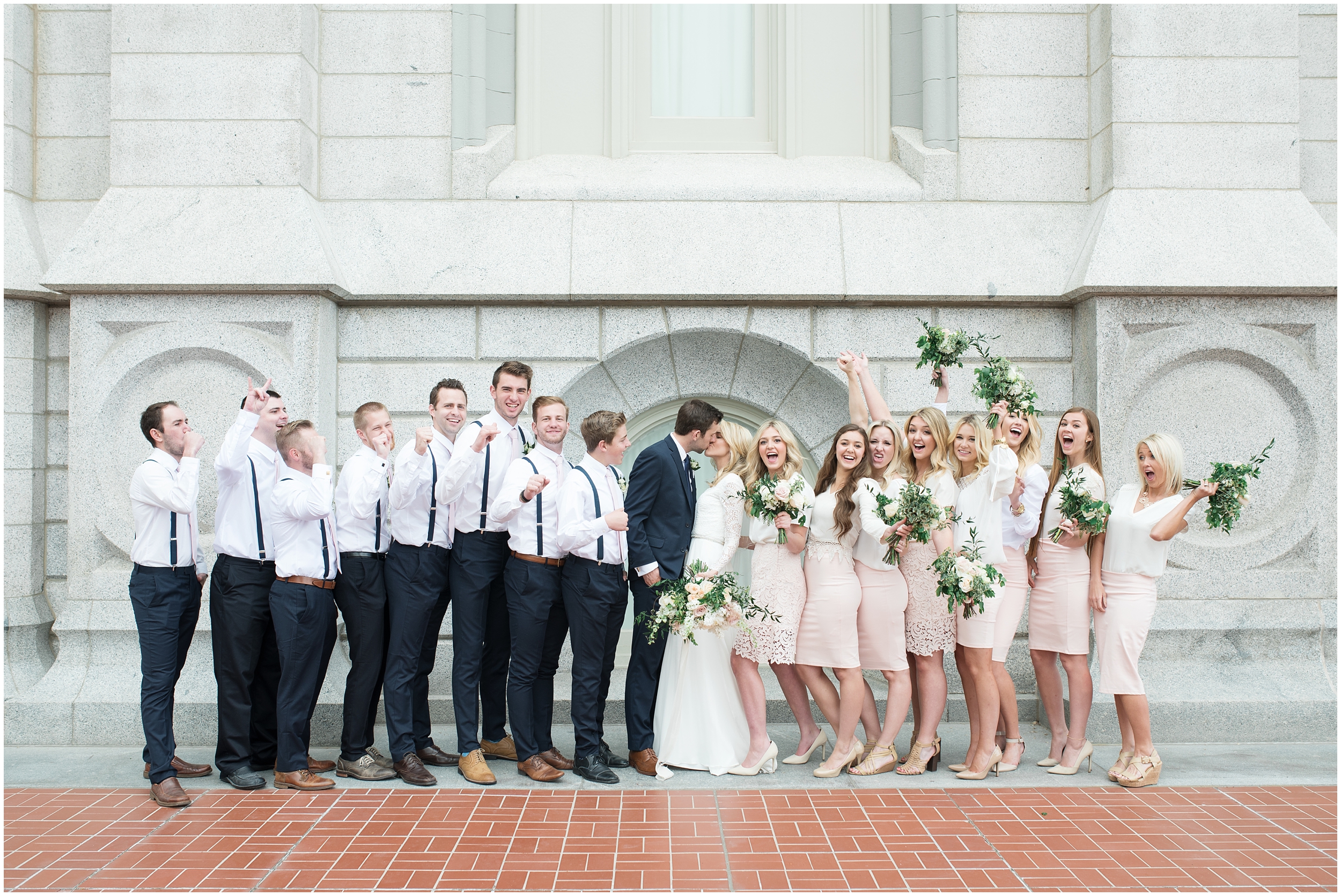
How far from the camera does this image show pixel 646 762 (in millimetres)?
5527

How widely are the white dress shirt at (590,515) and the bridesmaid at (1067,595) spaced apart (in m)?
2.54

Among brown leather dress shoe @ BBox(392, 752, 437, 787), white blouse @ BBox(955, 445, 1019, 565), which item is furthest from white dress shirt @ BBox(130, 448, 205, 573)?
white blouse @ BBox(955, 445, 1019, 565)

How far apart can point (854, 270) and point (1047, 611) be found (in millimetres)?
2890

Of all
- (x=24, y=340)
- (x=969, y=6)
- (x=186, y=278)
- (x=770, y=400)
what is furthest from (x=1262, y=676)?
(x=24, y=340)

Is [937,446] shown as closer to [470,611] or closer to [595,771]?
[595,771]

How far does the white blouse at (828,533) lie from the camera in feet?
18.0

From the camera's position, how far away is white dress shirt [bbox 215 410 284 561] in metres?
5.32

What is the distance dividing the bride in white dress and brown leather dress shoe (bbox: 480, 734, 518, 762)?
0.94 m

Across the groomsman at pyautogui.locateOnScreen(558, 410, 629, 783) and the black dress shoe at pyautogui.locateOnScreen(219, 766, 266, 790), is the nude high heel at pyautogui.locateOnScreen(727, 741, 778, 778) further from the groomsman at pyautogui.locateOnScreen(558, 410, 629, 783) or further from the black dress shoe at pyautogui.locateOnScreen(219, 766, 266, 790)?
the black dress shoe at pyautogui.locateOnScreen(219, 766, 266, 790)

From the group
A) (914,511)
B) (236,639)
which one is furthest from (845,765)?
(236,639)

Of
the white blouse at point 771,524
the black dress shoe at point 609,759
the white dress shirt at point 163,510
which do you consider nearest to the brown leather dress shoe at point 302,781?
the white dress shirt at point 163,510

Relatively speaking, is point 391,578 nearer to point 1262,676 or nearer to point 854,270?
point 854,270

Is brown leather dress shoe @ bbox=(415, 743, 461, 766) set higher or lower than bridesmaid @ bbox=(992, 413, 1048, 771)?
lower

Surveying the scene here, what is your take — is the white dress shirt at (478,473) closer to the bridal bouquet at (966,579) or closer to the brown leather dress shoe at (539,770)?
the brown leather dress shoe at (539,770)
